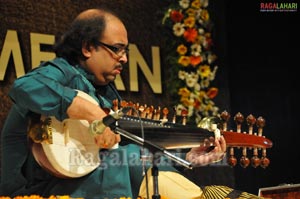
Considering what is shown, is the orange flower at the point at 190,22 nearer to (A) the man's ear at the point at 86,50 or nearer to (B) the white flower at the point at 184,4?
(B) the white flower at the point at 184,4

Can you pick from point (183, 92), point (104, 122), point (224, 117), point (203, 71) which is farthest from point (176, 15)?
point (104, 122)

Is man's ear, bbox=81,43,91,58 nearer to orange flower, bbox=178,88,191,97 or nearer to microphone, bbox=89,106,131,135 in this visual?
microphone, bbox=89,106,131,135

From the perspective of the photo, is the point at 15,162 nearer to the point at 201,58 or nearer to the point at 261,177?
the point at 201,58

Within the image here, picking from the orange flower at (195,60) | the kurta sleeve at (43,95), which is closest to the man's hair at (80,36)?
the kurta sleeve at (43,95)

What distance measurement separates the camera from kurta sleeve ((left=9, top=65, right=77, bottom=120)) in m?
2.43

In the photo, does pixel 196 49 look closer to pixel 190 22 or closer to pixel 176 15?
pixel 190 22

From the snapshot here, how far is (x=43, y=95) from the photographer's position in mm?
2447

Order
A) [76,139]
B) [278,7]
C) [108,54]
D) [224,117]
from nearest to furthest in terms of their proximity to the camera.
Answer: [76,139], [108,54], [224,117], [278,7]

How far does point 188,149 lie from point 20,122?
3.18 ft

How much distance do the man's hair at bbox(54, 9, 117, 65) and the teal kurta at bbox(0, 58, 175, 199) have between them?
149 mm

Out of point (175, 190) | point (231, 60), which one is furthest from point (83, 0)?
point (175, 190)

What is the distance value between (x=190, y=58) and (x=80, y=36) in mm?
1991

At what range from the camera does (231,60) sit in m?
5.04

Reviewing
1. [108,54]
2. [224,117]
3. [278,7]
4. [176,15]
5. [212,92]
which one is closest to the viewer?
[108,54]
